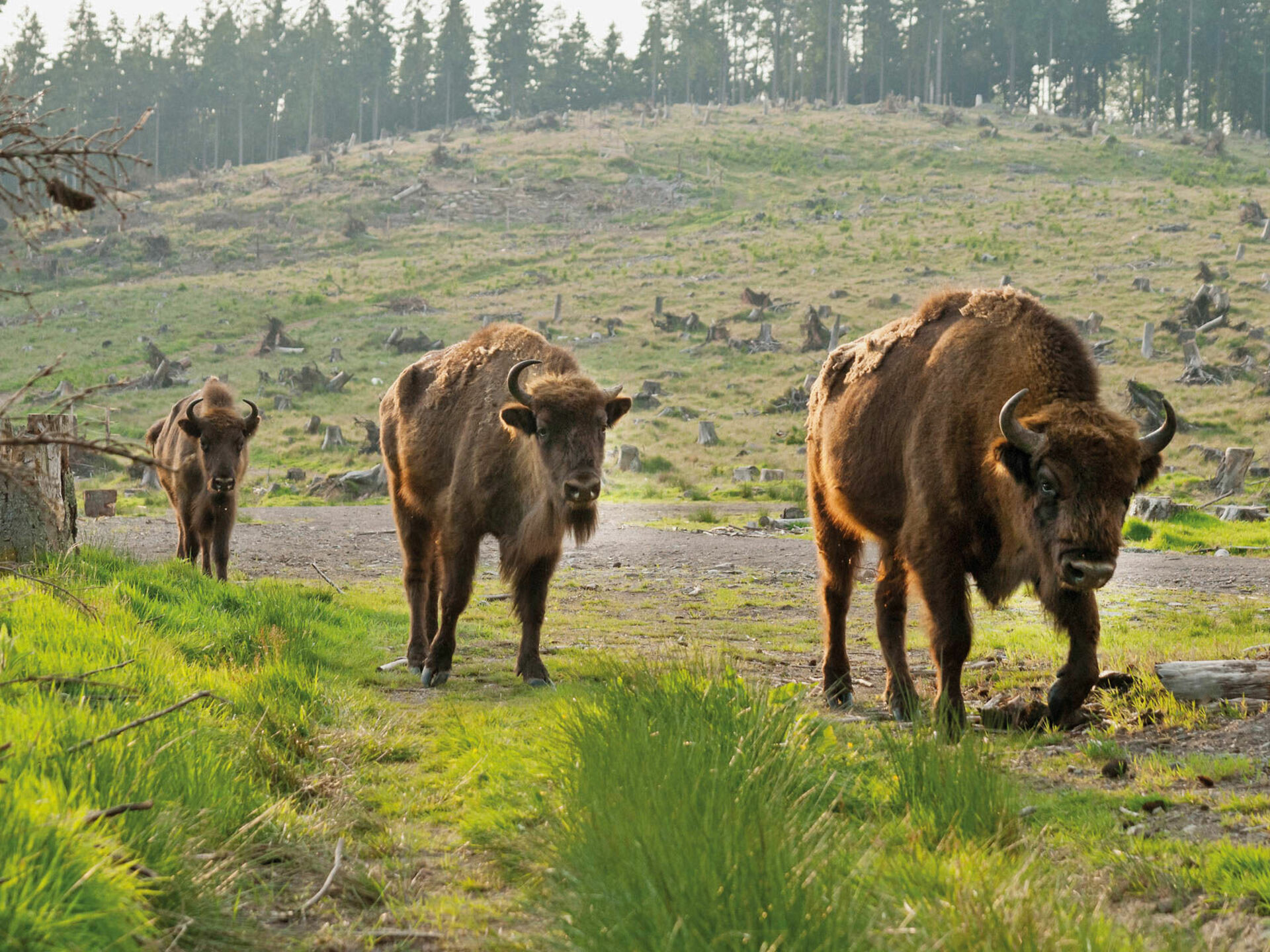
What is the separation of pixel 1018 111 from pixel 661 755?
10366cm

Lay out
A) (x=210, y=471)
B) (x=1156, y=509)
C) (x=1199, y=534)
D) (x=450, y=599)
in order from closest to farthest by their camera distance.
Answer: (x=450, y=599) < (x=210, y=471) < (x=1199, y=534) < (x=1156, y=509)

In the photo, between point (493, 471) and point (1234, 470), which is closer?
point (493, 471)

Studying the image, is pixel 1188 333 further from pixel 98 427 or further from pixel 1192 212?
pixel 98 427

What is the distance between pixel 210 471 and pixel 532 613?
6.20 meters

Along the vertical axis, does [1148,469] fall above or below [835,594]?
above

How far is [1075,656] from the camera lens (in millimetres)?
5695

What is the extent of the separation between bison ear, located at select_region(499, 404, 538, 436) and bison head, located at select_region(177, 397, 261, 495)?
18.8 feet

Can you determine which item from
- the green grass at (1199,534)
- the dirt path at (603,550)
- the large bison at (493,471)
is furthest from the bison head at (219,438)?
the green grass at (1199,534)

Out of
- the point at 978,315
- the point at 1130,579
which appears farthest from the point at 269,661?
the point at 1130,579

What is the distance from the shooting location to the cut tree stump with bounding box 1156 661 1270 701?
588 cm

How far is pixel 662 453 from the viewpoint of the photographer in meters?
27.4

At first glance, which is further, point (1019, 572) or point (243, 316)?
point (243, 316)

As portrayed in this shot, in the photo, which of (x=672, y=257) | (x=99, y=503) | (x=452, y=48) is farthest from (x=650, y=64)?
(x=99, y=503)

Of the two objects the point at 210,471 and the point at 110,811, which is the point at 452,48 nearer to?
the point at 210,471
